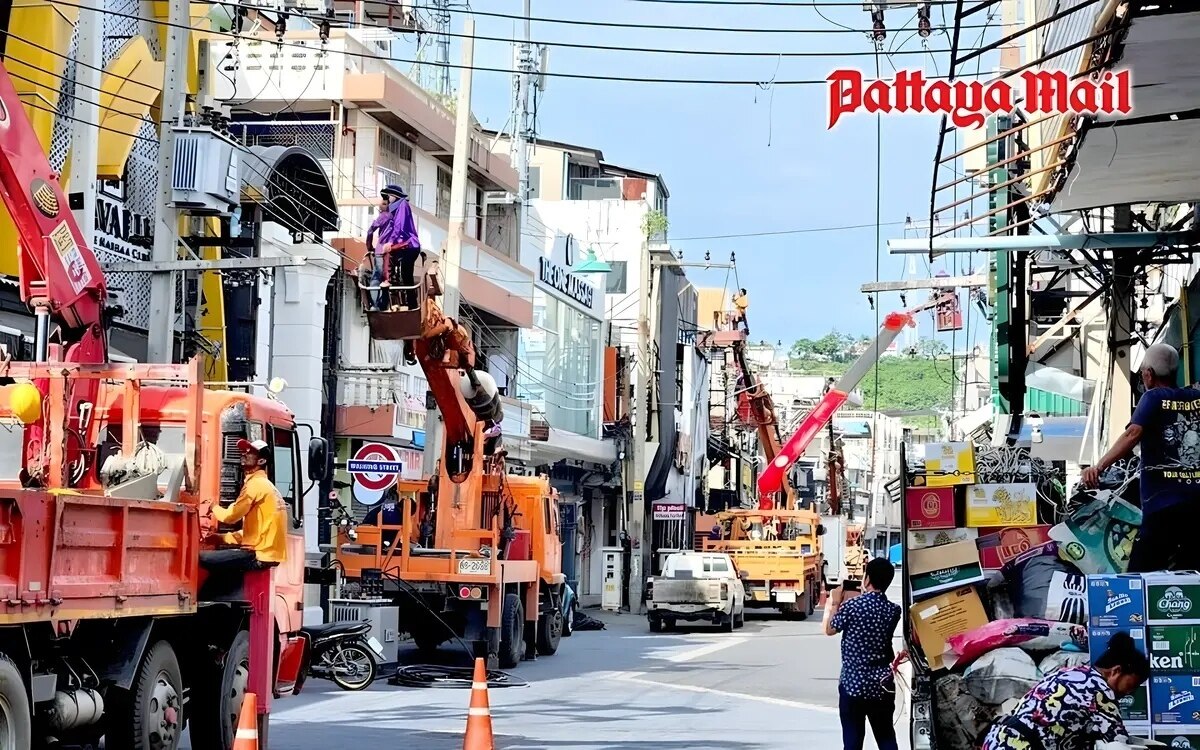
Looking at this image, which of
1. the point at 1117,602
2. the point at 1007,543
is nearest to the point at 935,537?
the point at 1007,543

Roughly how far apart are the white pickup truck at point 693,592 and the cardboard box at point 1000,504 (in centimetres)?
2395

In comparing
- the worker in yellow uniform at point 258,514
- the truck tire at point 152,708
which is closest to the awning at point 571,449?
the worker in yellow uniform at point 258,514

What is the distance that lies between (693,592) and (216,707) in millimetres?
23375

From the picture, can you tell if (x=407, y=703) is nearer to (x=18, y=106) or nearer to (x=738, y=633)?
(x=18, y=106)

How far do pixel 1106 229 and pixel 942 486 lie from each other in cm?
935

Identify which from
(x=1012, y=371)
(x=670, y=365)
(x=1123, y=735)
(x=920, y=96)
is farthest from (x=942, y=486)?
(x=670, y=365)

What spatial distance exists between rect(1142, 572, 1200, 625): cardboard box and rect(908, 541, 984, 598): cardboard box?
2050mm

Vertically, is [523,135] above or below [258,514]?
above

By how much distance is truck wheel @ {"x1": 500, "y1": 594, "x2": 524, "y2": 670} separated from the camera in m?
23.2

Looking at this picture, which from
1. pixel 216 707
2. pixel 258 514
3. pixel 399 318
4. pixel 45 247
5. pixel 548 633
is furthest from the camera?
pixel 548 633

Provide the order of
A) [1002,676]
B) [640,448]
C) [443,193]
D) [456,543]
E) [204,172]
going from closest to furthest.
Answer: [1002,676] → [204,172] → [456,543] → [443,193] → [640,448]

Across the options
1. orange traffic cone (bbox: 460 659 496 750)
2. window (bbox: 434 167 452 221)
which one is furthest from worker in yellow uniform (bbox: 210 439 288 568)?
window (bbox: 434 167 452 221)

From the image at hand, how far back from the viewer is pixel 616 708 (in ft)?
57.9

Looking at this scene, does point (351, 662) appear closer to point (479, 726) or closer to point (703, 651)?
point (479, 726)
